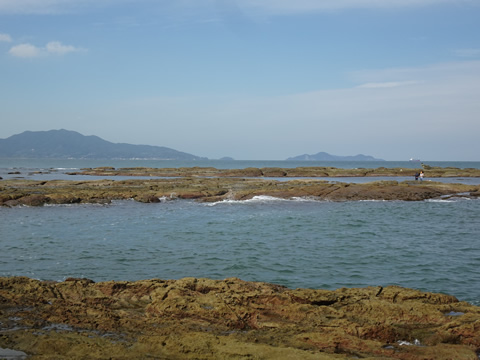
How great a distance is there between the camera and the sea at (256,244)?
1570 centimetres

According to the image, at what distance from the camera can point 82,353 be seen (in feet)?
24.6

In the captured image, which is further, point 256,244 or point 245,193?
point 245,193

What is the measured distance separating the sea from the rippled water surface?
2.0 inches

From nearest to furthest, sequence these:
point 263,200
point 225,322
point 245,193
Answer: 1. point 225,322
2. point 263,200
3. point 245,193

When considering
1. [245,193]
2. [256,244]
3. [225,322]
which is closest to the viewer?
[225,322]

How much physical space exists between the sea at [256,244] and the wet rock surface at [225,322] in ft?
10.9

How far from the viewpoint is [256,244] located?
864 inches

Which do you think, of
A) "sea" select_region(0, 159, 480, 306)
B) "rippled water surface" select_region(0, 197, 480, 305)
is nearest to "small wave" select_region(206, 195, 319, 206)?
"sea" select_region(0, 159, 480, 306)

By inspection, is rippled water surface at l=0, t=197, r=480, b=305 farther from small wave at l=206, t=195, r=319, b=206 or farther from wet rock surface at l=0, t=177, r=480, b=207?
wet rock surface at l=0, t=177, r=480, b=207

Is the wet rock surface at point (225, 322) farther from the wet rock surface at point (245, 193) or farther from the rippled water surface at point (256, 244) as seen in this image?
the wet rock surface at point (245, 193)

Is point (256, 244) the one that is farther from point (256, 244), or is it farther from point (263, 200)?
point (263, 200)

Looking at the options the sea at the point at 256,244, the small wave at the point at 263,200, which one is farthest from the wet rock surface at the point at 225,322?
the small wave at the point at 263,200

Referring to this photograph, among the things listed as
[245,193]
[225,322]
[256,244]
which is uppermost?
[245,193]

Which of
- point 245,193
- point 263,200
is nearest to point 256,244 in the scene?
point 263,200
